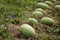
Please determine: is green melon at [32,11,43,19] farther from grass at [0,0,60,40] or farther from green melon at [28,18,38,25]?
green melon at [28,18,38,25]

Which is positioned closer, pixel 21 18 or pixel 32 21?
pixel 32 21

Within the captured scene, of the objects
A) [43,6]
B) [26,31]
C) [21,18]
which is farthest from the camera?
[43,6]

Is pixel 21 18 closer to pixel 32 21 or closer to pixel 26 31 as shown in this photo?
pixel 32 21

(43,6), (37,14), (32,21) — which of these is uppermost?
(43,6)

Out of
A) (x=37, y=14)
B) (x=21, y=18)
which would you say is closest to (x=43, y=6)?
(x=37, y=14)

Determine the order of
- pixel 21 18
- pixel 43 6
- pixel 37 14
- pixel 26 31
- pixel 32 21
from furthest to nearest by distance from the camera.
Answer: pixel 43 6, pixel 37 14, pixel 21 18, pixel 32 21, pixel 26 31

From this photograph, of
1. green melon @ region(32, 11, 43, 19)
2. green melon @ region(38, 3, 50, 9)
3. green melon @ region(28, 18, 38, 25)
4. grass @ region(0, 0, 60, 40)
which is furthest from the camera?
green melon @ region(38, 3, 50, 9)

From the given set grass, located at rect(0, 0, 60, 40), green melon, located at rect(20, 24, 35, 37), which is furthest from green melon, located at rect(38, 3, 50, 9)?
green melon, located at rect(20, 24, 35, 37)

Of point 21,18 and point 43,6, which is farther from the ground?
point 43,6

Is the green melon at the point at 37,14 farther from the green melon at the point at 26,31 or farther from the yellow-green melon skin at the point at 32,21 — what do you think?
the green melon at the point at 26,31

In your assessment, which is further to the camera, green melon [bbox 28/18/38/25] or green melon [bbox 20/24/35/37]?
green melon [bbox 28/18/38/25]

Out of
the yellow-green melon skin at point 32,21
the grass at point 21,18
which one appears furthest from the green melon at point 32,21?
the grass at point 21,18

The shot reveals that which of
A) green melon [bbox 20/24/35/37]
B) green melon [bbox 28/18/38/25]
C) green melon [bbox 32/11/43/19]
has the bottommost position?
green melon [bbox 20/24/35/37]

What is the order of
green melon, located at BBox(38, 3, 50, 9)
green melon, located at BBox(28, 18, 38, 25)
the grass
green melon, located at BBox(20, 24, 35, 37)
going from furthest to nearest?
green melon, located at BBox(38, 3, 50, 9)
green melon, located at BBox(28, 18, 38, 25)
the grass
green melon, located at BBox(20, 24, 35, 37)
